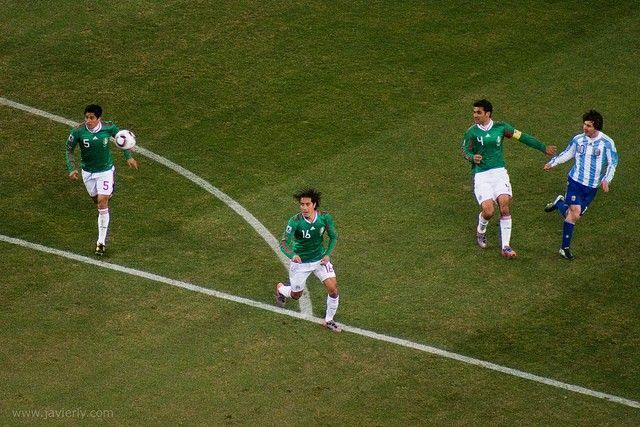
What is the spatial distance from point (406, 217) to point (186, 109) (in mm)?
5255

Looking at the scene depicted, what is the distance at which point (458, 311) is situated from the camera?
16828 millimetres

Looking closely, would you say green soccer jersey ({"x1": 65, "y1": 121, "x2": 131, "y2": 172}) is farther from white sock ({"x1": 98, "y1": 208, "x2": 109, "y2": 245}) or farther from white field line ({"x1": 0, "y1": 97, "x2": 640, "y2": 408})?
white field line ({"x1": 0, "y1": 97, "x2": 640, "y2": 408})

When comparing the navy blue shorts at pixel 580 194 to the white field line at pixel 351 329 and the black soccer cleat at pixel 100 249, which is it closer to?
the white field line at pixel 351 329

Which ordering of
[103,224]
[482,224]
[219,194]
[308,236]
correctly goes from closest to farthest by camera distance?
1. [308,236]
2. [103,224]
3. [482,224]
4. [219,194]

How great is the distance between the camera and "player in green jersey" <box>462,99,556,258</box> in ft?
59.6

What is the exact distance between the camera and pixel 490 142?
1828 cm

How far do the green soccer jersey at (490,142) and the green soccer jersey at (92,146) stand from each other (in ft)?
17.9

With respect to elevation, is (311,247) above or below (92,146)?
below

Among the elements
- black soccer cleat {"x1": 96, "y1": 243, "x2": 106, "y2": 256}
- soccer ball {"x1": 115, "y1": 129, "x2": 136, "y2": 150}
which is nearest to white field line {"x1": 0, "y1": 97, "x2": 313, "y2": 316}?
soccer ball {"x1": 115, "y1": 129, "x2": 136, "y2": 150}

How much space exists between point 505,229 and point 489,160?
110 cm

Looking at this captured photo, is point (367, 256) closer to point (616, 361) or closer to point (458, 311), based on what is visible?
point (458, 311)

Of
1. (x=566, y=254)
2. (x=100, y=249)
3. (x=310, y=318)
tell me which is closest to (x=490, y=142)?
(x=566, y=254)

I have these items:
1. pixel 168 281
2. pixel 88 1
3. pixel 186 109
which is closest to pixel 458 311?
pixel 168 281

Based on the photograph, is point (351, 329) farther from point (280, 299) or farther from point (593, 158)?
point (593, 158)
